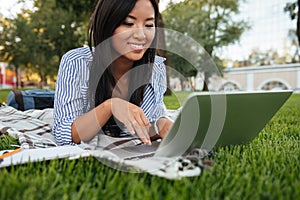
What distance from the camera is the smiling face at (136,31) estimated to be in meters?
1.08

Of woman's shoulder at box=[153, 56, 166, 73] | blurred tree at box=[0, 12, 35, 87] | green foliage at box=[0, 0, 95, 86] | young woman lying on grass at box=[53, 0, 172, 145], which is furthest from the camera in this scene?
Result: blurred tree at box=[0, 12, 35, 87]

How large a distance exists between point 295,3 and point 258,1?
538 inches

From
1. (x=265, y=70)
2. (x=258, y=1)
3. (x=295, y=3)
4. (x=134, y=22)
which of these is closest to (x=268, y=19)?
(x=258, y=1)

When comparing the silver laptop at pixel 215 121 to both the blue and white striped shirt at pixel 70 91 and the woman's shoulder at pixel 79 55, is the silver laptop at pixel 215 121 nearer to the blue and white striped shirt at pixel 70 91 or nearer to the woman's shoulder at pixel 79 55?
the blue and white striped shirt at pixel 70 91

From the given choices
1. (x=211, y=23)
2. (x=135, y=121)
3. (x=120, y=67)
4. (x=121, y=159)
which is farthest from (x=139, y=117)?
(x=211, y=23)

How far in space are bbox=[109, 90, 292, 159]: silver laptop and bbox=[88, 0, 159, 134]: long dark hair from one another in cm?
29

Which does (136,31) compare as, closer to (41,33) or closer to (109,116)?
(109,116)

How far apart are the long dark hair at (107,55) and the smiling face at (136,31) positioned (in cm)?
2

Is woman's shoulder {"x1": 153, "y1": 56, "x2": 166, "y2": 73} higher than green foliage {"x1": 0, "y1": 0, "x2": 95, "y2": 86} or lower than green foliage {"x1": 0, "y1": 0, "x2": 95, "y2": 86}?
lower

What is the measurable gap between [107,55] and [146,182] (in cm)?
62

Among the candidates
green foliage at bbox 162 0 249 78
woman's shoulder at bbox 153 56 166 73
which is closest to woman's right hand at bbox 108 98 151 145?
woman's shoulder at bbox 153 56 166 73

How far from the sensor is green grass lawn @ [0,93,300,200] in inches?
24.7

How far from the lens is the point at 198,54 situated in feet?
35.3

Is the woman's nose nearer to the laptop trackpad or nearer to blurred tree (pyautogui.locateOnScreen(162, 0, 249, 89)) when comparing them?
the laptop trackpad
